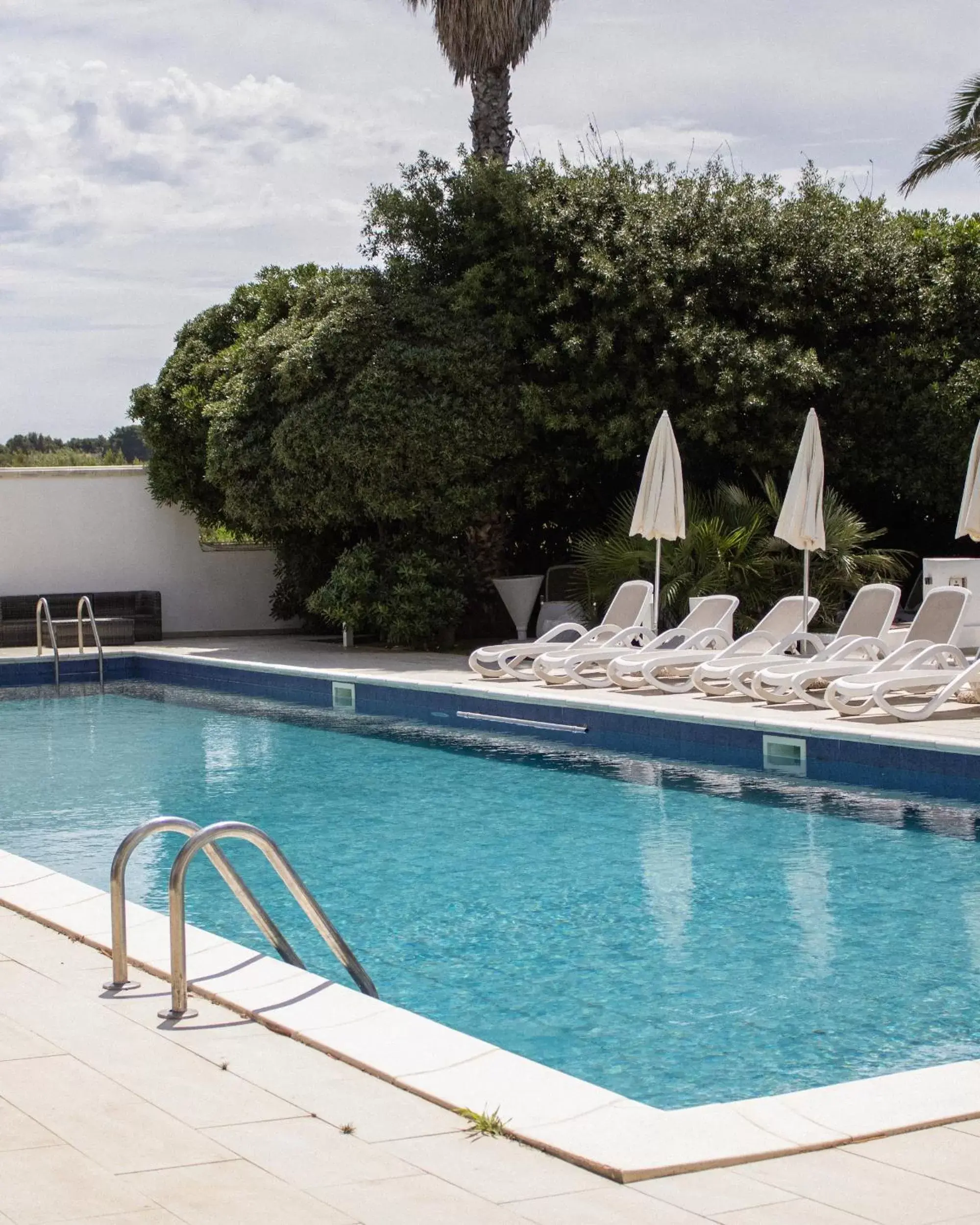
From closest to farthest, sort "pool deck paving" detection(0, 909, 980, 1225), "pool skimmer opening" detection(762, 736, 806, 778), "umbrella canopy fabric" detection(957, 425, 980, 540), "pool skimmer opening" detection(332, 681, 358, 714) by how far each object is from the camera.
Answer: "pool deck paving" detection(0, 909, 980, 1225)
"pool skimmer opening" detection(762, 736, 806, 778)
"umbrella canopy fabric" detection(957, 425, 980, 540)
"pool skimmer opening" detection(332, 681, 358, 714)

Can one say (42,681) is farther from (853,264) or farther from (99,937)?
(99,937)

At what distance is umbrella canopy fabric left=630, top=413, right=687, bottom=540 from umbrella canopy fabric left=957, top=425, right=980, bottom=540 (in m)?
3.02

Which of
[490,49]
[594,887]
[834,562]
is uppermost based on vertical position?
[490,49]

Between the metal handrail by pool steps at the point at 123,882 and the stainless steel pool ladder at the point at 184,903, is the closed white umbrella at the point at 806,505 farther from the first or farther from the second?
the metal handrail by pool steps at the point at 123,882

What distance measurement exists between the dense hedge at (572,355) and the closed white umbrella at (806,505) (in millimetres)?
3030

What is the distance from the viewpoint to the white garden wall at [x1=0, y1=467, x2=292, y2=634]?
19281 millimetres

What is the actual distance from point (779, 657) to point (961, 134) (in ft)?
45.8

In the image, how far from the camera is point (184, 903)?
15.1 feet

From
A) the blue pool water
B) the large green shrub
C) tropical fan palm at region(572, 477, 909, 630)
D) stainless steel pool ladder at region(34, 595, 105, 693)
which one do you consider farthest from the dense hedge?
the blue pool water

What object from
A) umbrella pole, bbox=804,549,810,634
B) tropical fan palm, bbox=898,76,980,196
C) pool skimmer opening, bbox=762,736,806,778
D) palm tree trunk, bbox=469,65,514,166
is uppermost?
tropical fan palm, bbox=898,76,980,196

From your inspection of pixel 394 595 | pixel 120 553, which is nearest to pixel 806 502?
pixel 394 595

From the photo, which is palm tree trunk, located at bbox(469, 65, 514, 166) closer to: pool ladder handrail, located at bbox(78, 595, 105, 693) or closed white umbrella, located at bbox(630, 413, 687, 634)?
closed white umbrella, located at bbox(630, 413, 687, 634)

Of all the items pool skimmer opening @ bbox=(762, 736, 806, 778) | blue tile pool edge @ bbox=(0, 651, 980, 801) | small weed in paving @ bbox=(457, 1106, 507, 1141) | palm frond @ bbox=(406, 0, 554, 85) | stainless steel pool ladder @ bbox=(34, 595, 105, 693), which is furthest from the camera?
palm frond @ bbox=(406, 0, 554, 85)

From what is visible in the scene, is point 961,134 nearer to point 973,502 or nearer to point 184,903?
point 973,502
